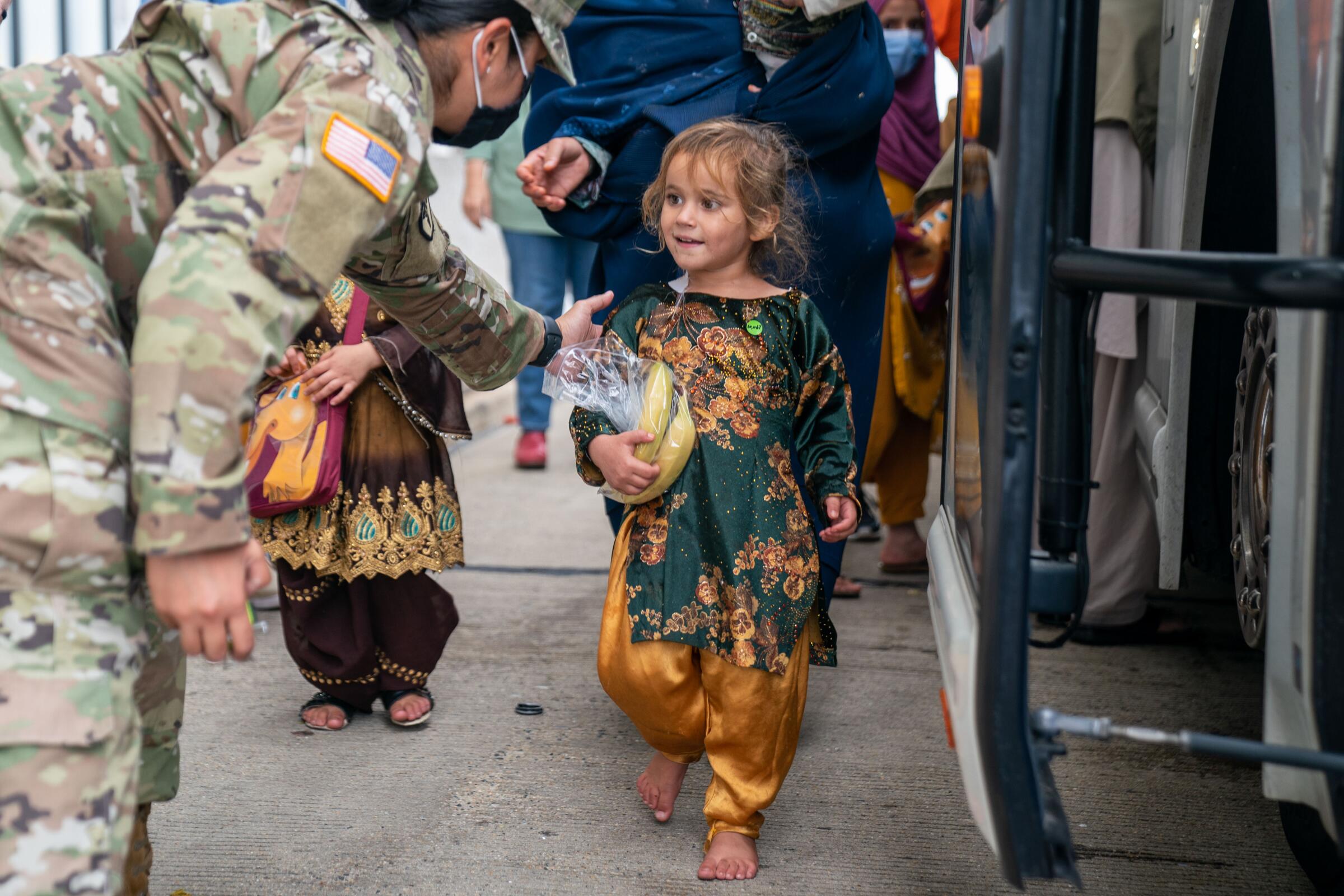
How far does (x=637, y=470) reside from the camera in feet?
6.99

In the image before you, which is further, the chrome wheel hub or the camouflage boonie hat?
the chrome wheel hub

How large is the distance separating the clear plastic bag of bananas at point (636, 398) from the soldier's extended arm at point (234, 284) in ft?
2.77

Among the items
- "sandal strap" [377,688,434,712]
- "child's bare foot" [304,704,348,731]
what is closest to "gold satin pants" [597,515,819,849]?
"sandal strap" [377,688,434,712]

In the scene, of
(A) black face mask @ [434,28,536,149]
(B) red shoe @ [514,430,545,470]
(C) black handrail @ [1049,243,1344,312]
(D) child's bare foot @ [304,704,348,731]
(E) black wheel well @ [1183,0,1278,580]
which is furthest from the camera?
(B) red shoe @ [514,430,545,470]

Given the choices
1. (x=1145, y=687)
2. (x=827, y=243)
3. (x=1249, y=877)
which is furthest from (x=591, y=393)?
(x=1145, y=687)

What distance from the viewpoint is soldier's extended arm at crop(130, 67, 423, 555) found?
4.08ft

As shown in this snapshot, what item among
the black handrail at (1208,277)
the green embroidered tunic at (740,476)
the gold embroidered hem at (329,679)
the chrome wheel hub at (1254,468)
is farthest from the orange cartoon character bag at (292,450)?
the chrome wheel hub at (1254,468)

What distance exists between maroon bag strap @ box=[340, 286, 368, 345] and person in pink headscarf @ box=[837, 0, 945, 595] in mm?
1636

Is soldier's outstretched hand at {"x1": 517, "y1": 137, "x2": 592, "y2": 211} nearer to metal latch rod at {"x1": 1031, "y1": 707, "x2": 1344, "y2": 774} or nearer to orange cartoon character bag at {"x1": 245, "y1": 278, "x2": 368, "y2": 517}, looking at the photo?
orange cartoon character bag at {"x1": 245, "y1": 278, "x2": 368, "y2": 517}

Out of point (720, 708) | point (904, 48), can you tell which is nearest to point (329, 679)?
point (720, 708)

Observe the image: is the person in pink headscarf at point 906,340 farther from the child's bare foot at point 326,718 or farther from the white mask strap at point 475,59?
A: the white mask strap at point 475,59

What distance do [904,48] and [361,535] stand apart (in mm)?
2209

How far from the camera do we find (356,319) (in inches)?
105

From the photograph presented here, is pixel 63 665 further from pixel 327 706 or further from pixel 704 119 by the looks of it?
pixel 704 119
